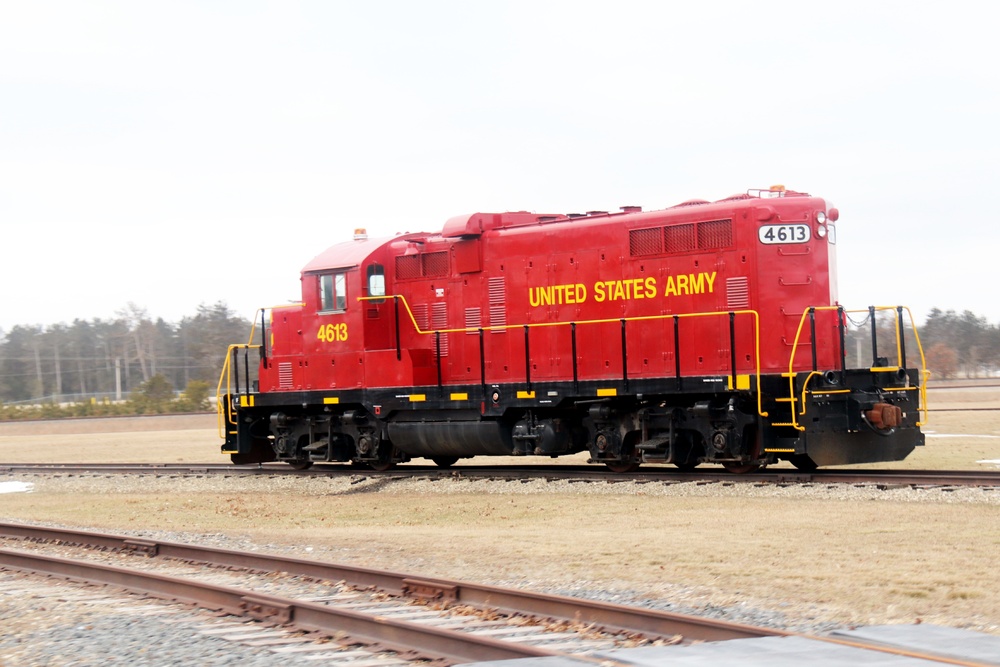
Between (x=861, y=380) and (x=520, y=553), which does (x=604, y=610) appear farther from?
(x=861, y=380)

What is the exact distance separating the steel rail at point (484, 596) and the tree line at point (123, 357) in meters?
76.8

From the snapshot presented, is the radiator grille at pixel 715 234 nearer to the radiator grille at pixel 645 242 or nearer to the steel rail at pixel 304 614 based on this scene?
the radiator grille at pixel 645 242

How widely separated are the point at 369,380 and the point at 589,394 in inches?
162

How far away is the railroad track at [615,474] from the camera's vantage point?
13398 millimetres

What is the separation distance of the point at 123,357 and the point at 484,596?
9725 centimetres

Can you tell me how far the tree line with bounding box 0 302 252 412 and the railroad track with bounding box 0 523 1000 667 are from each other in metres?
77.5

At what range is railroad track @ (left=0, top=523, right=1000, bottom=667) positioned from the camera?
5977mm

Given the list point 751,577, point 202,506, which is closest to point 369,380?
point 202,506

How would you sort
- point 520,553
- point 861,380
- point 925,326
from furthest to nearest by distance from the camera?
point 925,326, point 861,380, point 520,553

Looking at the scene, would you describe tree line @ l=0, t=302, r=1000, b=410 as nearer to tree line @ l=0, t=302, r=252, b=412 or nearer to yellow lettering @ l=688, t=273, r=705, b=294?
tree line @ l=0, t=302, r=252, b=412

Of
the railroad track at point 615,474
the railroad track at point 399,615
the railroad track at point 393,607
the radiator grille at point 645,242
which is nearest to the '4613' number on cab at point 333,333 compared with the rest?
the railroad track at point 615,474

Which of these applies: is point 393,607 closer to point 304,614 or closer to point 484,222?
point 304,614

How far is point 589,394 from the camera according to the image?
15633 mm

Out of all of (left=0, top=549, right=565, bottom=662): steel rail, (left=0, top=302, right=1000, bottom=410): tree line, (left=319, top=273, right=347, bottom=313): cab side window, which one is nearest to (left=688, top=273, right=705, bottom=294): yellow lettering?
(left=319, top=273, right=347, bottom=313): cab side window
